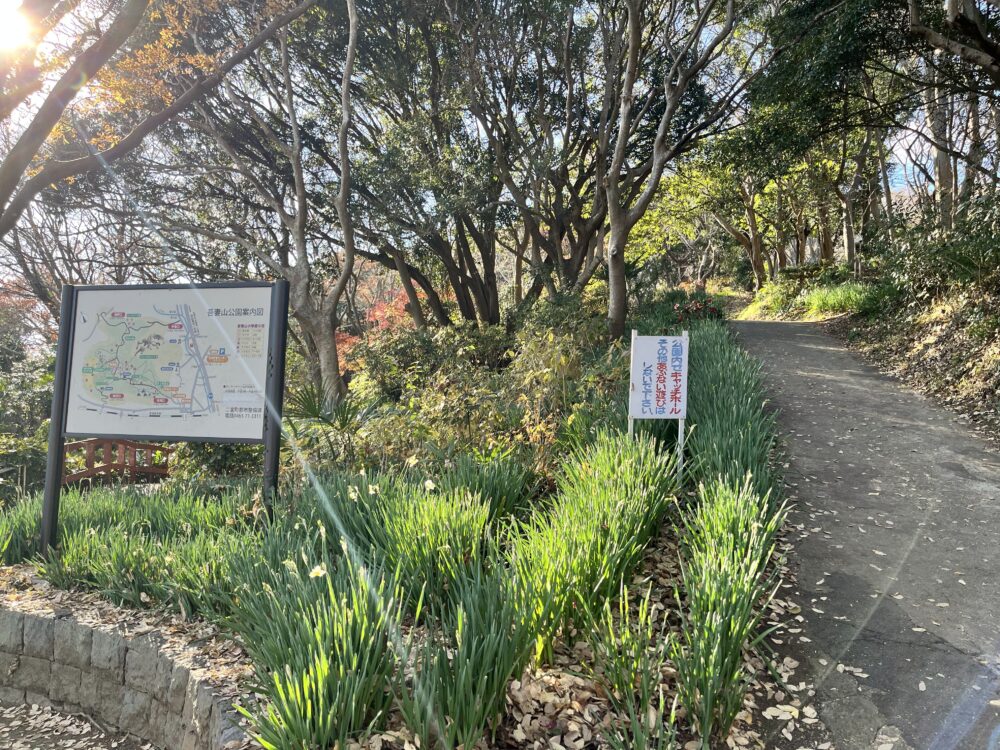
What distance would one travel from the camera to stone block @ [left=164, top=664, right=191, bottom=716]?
281 cm

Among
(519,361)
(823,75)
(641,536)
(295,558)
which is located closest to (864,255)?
(823,75)

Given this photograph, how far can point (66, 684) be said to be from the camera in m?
3.50

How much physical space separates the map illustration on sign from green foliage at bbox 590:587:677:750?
9.80 ft

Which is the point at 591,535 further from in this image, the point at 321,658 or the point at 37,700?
the point at 37,700

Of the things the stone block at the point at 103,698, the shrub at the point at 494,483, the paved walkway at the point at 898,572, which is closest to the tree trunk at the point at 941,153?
the paved walkway at the point at 898,572

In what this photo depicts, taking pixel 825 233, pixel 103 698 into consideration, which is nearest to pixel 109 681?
pixel 103 698

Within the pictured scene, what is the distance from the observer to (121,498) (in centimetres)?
525

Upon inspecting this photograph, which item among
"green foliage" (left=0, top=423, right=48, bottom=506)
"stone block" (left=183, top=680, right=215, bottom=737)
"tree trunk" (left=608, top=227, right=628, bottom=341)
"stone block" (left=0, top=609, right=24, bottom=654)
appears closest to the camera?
"stone block" (left=183, top=680, right=215, bottom=737)

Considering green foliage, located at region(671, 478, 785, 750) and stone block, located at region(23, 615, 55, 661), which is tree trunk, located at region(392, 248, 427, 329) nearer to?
stone block, located at region(23, 615, 55, 661)

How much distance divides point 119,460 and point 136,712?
26.0 feet

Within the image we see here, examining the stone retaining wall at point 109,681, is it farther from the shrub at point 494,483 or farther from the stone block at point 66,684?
the shrub at point 494,483

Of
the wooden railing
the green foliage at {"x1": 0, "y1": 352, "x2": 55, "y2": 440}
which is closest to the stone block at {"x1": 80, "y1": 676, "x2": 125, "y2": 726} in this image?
the wooden railing

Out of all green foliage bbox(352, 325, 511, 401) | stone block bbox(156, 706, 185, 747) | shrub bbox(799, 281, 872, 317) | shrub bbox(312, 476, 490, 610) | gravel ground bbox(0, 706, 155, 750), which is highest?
shrub bbox(799, 281, 872, 317)

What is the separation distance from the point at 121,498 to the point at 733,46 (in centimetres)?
1483
